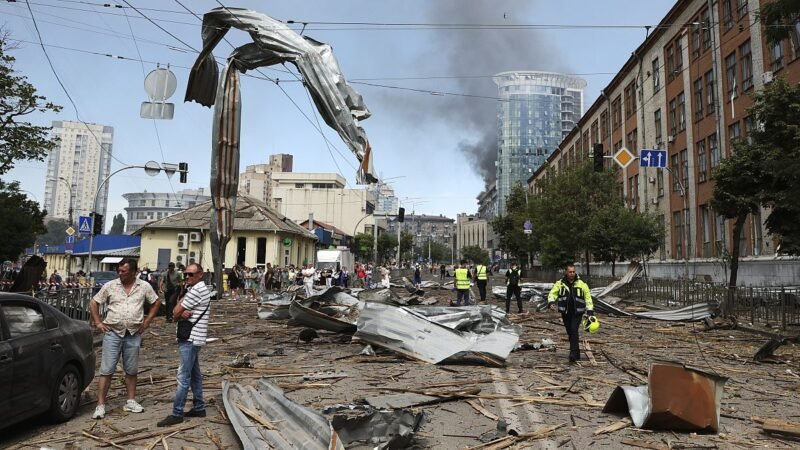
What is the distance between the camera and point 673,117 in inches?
1487

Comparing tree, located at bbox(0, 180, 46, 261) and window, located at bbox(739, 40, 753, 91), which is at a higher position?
window, located at bbox(739, 40, 753, 91)

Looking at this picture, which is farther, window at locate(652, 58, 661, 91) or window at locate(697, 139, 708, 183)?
window at locate(652, 58, 661, 91)

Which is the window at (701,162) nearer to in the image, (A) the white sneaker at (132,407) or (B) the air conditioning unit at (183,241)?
(A) the white sneaker at (132,407)

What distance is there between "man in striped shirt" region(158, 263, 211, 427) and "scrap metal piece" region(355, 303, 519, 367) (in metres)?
4.63

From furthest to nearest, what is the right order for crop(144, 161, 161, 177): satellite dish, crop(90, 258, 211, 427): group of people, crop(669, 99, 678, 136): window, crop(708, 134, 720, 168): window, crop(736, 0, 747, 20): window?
1. crop(669, 99, 678, 136): window
2. crop(708, 134, 720, 168): window
3. crop(736, 0, 747, 20): window
4. crop(144, 161, 161, 177): satellite dish
5. crop(90, 258, 211, 427): group of people

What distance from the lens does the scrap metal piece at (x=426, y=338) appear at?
992 cm

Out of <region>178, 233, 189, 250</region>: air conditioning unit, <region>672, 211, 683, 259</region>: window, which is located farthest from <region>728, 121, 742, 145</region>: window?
<region>178, 233, 189, 250</region>: air conditioning unit

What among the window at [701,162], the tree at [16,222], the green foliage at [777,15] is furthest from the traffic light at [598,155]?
the tree at [16,222]

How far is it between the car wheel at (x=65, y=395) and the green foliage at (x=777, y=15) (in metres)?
14.8

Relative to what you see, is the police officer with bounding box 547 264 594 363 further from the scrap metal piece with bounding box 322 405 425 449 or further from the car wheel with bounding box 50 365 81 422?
the car wheel with bounding box 50 365 81 422

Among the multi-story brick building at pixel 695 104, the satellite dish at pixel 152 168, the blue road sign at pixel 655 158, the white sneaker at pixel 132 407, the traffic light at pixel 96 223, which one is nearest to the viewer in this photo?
the white sneaker at pixel 132 407

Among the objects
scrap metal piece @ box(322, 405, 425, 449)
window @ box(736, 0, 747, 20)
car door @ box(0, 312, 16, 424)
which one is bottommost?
scrap metal piece @ box(322, 405, 425, 449)

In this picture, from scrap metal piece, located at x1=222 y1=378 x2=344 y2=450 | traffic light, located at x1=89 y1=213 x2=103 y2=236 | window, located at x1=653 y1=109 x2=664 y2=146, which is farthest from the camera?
window, located at x1=653 y1=109 x2=664 y2=146

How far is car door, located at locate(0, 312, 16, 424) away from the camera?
5203 millimetres
